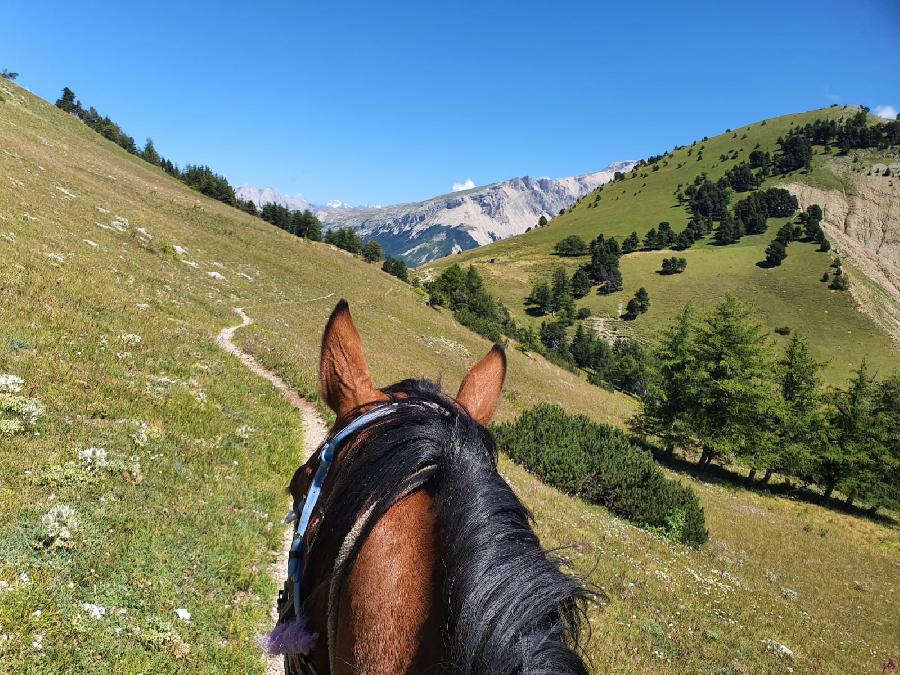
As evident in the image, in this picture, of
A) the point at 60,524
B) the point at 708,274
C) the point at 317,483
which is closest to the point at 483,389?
the point at 317,483

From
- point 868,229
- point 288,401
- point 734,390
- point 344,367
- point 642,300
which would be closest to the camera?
point 344,367

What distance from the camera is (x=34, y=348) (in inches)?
331

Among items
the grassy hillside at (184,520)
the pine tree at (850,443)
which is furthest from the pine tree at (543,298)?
the grassy hillside at (184,520)

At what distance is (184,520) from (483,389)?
18.3 ft

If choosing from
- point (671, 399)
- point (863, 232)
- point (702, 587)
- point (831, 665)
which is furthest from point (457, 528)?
point (863, 232)

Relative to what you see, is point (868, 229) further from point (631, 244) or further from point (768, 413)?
point (768, 413)

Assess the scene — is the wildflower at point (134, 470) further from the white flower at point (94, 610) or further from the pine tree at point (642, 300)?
the pine tree at point (642, 300)

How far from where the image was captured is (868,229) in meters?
124

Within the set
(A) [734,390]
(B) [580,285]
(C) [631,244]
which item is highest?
(C) [631,244]

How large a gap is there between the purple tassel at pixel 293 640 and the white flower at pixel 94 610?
385 centimetres

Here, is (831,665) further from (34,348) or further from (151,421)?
(34,348)

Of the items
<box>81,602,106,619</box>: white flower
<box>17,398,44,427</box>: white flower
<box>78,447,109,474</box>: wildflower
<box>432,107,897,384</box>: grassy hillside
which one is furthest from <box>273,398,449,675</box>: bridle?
<box>432,107,897,384</box>: grassy hillside

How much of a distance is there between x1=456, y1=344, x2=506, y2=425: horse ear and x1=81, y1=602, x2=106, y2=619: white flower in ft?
14.4

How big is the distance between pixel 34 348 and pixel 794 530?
1275 inches
